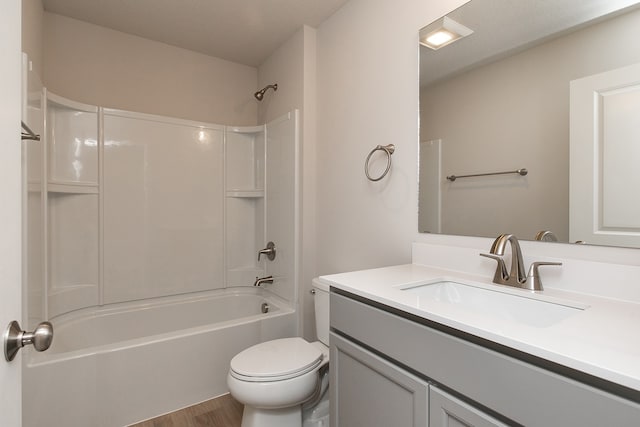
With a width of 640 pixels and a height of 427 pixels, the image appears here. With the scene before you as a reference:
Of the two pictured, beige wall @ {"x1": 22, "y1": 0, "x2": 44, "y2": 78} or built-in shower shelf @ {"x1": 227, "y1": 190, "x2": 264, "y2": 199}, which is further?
built-in shower shelf @ {"x1": 227, "y1": 190, "x2": 264, "y2": 199}

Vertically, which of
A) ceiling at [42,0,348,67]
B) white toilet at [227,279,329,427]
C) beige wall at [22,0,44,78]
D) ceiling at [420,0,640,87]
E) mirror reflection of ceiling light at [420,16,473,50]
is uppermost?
ceiling at [42,0,348,67]

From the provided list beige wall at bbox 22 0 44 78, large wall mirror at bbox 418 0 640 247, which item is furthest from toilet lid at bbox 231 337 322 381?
beige wall at bbox 22 0 44 78

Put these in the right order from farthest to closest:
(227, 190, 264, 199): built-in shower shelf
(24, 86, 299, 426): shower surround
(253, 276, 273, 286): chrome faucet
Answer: (227, 190, 264, 199): built-in shower shelf < (253, 276, 273, 286): chrome faucet < (24, 86, 299, 426): shower surround

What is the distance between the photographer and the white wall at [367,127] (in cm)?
156

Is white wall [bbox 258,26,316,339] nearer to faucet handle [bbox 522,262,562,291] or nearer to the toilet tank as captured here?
the toilet tank

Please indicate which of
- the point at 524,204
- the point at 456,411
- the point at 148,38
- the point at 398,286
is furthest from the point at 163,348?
the point at 148,38

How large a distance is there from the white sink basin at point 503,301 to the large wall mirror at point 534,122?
24 centimetres

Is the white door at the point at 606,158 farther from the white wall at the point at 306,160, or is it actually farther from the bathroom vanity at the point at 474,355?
the white wall at the point at 306,160

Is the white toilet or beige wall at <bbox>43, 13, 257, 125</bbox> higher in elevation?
beige wall at <bbox>43, 13, 257, 125</bbox>

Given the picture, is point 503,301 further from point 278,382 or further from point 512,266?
point 278,382

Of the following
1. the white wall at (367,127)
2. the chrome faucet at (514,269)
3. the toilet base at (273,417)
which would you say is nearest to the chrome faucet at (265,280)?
the white wall at (367,127)

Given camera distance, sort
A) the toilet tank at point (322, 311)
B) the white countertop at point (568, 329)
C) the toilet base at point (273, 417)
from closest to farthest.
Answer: the white countertop at point (568, 329), the toilet base at point (273, 417), the toilet tank at point (322, 311)

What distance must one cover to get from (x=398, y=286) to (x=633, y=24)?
1.04m

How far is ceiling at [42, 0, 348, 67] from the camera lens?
2.01 meters
